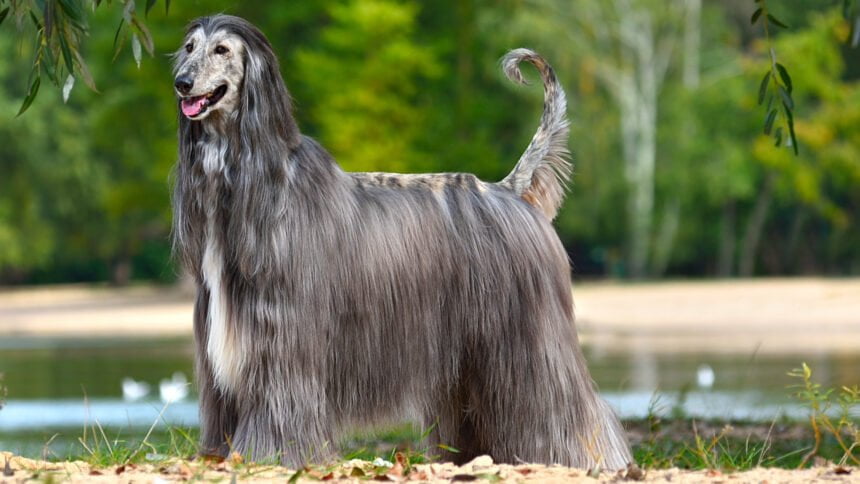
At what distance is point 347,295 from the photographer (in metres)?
5.82

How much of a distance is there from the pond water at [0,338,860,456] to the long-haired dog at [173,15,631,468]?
91.7 inches

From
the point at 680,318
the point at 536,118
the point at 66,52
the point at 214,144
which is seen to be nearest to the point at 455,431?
the point at 214,144

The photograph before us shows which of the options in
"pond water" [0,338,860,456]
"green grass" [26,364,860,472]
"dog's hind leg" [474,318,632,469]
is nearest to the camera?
"green grass" [26,364,860,472]

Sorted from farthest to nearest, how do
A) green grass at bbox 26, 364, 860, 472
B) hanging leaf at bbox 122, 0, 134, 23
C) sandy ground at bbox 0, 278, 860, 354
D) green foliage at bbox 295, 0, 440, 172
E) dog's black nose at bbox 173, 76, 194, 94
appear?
green foliage at bbox 295, 0, 440, 172
sandy ground at bbox 0, 278, 860, 354
green grass at bbox 26, 364, 860, 472
dog's black nose at bbox 173, 76, 194, 94
hanging leaf at bbox 122, 0, 134, 23

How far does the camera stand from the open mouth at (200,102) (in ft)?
18.2

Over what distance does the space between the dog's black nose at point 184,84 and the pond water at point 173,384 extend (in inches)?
108

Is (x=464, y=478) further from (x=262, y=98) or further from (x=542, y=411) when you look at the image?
(x=262, y=98)

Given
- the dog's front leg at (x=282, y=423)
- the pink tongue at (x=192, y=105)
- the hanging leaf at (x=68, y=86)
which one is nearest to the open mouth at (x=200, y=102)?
the pink tongue at (x=192, y=105)

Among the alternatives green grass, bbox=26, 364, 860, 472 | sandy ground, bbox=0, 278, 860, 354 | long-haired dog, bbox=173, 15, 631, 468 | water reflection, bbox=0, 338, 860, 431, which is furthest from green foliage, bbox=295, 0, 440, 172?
long-haired dog, bbox=173, 15, 631, 468

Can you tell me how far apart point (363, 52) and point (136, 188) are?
20.0ft

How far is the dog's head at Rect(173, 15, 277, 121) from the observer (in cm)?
558

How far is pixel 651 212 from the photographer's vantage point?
114 feet

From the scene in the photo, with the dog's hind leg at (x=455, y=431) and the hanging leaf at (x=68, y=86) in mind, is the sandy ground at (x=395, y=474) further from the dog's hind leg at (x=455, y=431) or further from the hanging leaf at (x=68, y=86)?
the hanging leaf at (x=68, y=86)

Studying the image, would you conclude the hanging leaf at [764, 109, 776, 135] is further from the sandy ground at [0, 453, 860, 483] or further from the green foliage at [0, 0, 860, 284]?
the green foliage at [0, 0, 860, 284]
